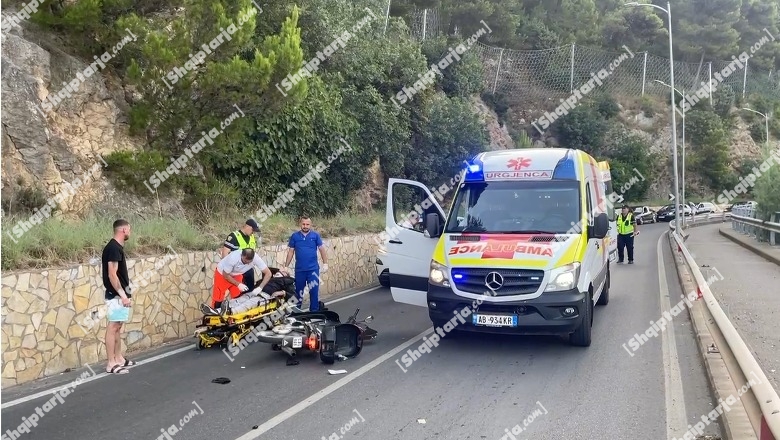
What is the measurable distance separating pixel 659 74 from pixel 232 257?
187 feet

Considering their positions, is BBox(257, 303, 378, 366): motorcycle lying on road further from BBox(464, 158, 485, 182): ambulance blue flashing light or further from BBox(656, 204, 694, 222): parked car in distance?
BBox(656, 204, 694, 222): parked car in distance

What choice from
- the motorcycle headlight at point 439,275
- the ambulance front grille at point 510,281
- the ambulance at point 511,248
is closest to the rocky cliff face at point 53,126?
the ambulance at point 511,248

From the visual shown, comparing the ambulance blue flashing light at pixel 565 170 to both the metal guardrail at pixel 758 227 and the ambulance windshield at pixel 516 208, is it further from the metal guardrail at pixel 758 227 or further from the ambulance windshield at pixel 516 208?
the metal guardrail at pixel 758 227

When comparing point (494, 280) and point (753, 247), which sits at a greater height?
point (494, 280)

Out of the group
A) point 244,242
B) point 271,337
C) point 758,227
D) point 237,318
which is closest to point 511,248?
point 271,337

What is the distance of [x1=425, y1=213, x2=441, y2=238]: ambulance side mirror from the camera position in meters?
8.91

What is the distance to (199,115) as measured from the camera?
42.0 feet

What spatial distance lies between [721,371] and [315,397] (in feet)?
14.3

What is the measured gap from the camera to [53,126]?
39.0 feet

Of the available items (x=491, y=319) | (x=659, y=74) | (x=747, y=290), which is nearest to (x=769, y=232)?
(x=747, y=290)

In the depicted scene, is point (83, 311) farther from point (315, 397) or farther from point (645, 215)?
point (645, 215)

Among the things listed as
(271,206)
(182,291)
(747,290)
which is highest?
(271,206)

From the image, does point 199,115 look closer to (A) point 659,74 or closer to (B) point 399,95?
(B) point 399,95

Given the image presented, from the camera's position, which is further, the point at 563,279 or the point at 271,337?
the point at 271,337
